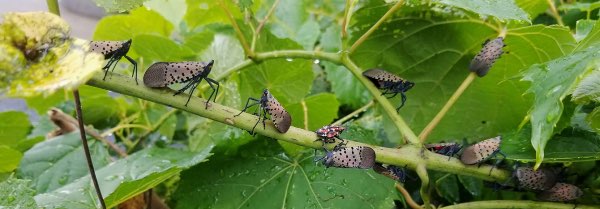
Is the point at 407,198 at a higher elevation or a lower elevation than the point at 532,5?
lower

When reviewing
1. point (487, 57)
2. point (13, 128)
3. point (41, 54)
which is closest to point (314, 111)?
point (487, 57)

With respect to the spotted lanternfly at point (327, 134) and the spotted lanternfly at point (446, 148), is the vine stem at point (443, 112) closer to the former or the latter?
the spotted lanternfly at point (446, 148)

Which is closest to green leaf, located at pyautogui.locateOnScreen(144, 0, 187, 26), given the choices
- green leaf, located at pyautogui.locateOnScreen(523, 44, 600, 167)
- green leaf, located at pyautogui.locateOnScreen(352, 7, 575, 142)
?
green leaf, located at pyautogui.locateOnScreen(352, 7, 575, 142)

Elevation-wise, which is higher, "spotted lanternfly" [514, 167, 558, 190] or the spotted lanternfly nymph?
the spotted lanternfly nymph

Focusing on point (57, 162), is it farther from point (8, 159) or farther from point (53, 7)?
point (53, 7)

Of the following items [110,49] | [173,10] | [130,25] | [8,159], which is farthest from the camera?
[173,10]

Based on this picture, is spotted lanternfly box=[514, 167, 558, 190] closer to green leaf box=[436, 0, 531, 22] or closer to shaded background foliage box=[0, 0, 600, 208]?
shaded background foliage box=[0, 0, 600, 208]
